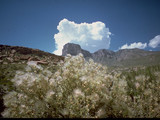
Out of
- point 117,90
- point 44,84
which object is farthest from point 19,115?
point 117,90

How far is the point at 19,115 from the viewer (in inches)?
130

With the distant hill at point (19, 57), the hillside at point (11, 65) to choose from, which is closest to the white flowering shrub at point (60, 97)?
the hillside at point (11, 65)

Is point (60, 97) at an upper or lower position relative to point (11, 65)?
lower

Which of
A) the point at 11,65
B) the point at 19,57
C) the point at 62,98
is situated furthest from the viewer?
the point at 19,57

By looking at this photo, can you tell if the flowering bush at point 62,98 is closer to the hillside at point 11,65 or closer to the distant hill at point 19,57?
the hillside at point 11,65

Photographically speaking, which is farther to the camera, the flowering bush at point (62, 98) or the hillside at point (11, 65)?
the hillside at point (11, 65)

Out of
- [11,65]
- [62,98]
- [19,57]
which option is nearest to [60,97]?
[62,98]

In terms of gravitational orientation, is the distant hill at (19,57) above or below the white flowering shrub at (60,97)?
above

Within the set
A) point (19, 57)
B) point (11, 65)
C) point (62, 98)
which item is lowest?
point (62, 98)

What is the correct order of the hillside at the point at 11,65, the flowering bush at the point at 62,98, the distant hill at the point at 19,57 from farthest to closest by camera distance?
the distant hill at the point at 19,57, the hillside at the point at 11,65, the flowering bush at the point at 62,98

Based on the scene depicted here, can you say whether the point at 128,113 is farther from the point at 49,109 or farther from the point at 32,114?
the point at 32,114

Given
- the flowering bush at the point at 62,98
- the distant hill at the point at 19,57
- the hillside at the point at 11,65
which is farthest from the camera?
the distant hill at the point at 19,57

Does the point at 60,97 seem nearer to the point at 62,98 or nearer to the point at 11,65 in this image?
the point at 62,98

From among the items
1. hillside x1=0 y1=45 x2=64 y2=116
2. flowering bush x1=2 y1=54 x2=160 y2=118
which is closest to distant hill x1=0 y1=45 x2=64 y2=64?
hillside x1=0 y1=45 x2=64 y2=116
